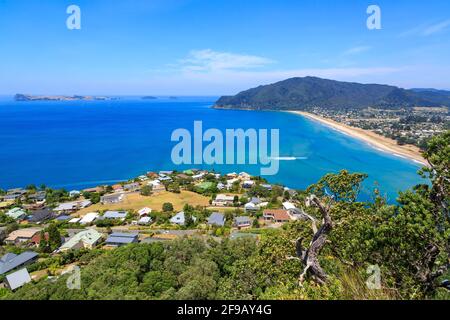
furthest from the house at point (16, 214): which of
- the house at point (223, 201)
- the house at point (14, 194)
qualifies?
the house at point (223, 201)

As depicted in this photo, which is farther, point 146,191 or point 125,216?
point 146,191

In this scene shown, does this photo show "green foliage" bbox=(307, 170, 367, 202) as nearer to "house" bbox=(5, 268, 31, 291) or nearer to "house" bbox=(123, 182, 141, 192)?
"house" bbox=(5, 268, 31, 291)

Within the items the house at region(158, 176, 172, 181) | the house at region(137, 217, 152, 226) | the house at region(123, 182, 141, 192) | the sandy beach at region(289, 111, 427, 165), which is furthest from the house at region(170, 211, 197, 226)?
the sandy beach at region(289, 111, 427, 165)

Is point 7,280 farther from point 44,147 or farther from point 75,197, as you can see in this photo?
point 44,147

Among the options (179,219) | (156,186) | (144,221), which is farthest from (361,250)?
(156,186)

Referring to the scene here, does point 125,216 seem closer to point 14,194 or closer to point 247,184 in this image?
point 247,184

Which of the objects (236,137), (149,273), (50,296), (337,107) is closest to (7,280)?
(50,296)
